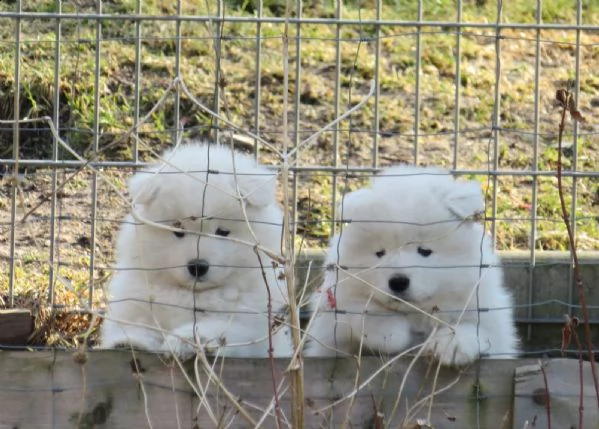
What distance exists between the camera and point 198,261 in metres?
5.44

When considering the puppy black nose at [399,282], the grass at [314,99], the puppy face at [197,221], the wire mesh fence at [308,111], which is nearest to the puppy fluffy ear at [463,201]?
the puppy black nose at [399,282]

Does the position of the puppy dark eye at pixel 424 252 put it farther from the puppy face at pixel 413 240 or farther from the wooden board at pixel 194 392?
the wooden board at pixel 194 392

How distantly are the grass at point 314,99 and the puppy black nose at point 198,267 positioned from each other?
2.08m

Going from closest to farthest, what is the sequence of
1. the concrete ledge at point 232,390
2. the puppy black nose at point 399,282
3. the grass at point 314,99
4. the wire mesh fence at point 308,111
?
1. the concrete ledge at point 232,390
2. the puppy black nose at point 399,282
3. the wire mesh fence at point 308,111
4. the grass at point 314,99

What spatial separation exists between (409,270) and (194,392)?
1082 mm

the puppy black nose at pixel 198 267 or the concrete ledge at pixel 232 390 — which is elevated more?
the puppy black nose at pixel 198 267

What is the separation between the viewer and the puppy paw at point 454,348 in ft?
15.8

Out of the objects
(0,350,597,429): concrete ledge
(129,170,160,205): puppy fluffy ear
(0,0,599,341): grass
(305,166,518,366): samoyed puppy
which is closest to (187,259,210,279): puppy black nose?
(129,170,160,205): puppy fluffy ear

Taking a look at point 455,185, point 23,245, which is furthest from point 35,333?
point 455,185

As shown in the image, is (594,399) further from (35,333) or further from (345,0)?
(345,0)

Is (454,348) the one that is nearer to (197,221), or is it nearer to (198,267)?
(198,267)

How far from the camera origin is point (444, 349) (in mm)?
4844

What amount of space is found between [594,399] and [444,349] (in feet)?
1.94

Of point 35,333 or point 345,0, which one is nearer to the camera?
point 35,333
